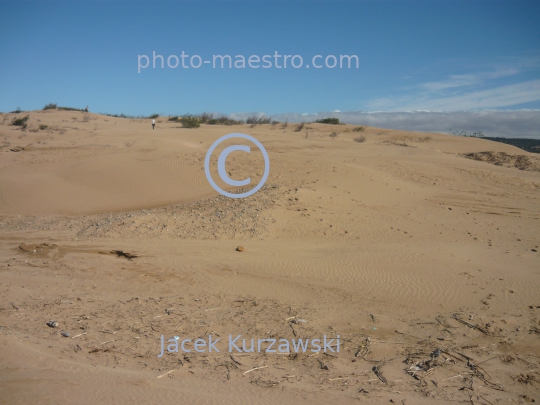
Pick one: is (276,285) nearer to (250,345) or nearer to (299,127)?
(250,345)

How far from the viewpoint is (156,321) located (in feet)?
18.8

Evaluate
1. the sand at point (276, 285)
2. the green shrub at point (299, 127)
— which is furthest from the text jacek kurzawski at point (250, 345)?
the green shrub at point (299, 127)

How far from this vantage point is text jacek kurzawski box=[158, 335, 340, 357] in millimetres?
5043

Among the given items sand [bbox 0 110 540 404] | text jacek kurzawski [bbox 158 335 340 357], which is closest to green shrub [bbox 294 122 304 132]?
sand [bbox 0 110 540 404]

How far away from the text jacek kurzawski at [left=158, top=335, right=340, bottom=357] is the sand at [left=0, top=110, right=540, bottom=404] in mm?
100

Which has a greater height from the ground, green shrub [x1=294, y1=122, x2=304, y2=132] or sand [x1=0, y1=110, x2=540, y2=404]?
green shrub [x1=294, y1=122, x2=304, y2=132]

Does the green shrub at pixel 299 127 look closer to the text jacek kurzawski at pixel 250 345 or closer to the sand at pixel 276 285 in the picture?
the sand at pixel 276 285

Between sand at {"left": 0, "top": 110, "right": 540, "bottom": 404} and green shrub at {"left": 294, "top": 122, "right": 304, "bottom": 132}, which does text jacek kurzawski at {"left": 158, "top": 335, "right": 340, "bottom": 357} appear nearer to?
sand at {"left": 0, "top": 110, "right": 540, "bottom": 404}

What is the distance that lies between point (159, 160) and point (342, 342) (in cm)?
1303

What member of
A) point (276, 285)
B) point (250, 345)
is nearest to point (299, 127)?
point (276, 285)

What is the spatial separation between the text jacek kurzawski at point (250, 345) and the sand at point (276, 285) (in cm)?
10

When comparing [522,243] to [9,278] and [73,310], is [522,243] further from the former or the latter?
[9,278]

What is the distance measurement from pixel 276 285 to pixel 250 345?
1940 millimetres

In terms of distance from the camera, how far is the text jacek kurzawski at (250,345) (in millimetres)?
5043
